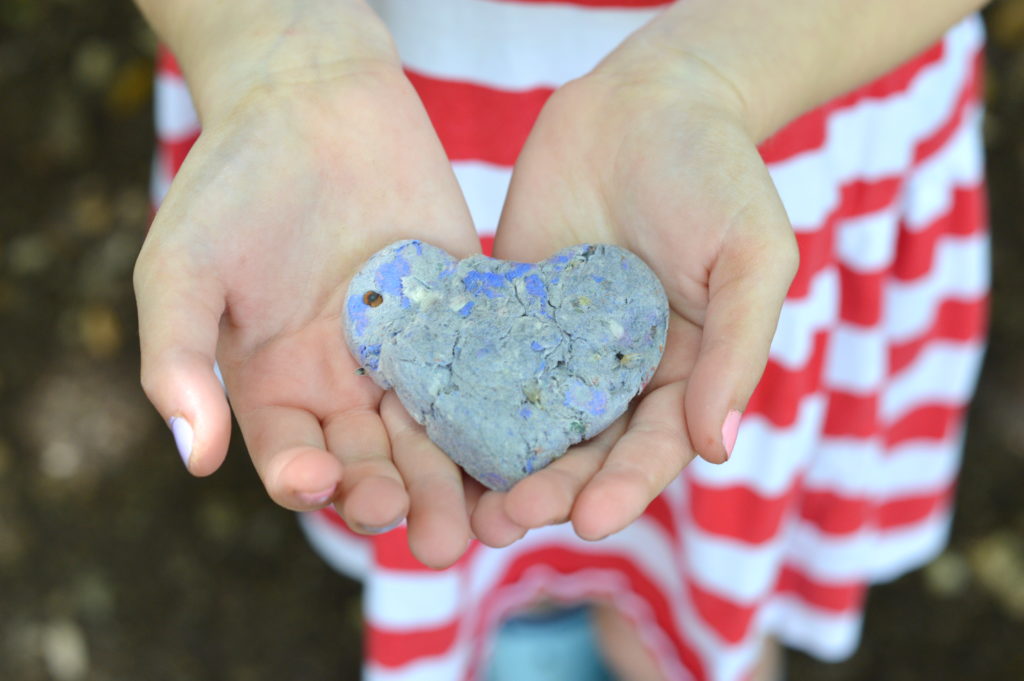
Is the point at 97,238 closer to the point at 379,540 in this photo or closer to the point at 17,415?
the point at 17,415

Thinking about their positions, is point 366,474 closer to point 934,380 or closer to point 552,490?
point 552,490

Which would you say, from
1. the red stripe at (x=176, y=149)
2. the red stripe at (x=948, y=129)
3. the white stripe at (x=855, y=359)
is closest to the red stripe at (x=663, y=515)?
the white stripe at (x=855, y=359)

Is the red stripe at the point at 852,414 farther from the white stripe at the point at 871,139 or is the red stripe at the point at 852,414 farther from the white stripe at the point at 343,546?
the white stripe at the point at 343,546

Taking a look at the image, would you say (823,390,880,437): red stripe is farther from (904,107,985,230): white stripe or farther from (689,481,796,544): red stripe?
(904,107,985,230): white stripe

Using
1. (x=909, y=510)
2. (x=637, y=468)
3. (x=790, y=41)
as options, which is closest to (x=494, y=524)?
(x=637, y=468)

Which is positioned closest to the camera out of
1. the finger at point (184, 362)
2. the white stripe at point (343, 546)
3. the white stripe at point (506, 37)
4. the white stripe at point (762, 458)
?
the finger at point (184, 362)

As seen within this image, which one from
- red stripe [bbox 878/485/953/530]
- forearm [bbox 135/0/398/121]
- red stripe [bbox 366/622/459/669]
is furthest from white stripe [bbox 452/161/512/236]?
red stripe [bbox 878/485/953/530]

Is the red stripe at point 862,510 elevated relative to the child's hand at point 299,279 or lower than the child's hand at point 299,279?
lower
